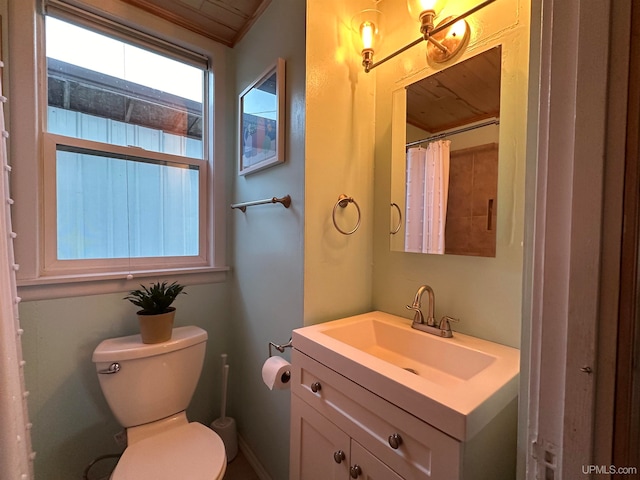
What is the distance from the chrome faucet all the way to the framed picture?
0.85 metres

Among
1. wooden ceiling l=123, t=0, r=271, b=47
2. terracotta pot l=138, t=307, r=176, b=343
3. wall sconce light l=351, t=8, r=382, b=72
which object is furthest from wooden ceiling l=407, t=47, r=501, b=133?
terracotta pot l=138, t=307, r=176, b=343

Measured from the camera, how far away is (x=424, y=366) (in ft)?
3.52

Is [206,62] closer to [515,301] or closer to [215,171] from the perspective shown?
[215,171]

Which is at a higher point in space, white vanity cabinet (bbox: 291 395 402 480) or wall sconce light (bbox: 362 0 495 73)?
wall sconce light (bbox: 362 0 495 73)

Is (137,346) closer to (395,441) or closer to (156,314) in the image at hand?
(156,314)

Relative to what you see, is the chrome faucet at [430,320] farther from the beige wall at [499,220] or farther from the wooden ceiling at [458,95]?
the wooden ceiling at [458,95]

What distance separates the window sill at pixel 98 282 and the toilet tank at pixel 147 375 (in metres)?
0.26

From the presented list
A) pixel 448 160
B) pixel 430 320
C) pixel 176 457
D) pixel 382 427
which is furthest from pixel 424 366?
pixel 176 457

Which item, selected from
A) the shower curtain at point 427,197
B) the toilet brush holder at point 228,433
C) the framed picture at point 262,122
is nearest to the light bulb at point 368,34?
the framed picture at point 262,122

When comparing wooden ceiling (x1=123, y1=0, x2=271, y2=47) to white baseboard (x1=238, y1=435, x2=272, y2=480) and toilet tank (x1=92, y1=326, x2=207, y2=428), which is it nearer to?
toilet tank (x1=92, y1=326, x2=207, y2=428)

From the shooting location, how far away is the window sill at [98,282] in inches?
49.3

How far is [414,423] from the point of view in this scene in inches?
27.2

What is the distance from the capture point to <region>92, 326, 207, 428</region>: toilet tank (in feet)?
4.04

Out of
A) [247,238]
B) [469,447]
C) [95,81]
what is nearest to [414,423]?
[469,447]
